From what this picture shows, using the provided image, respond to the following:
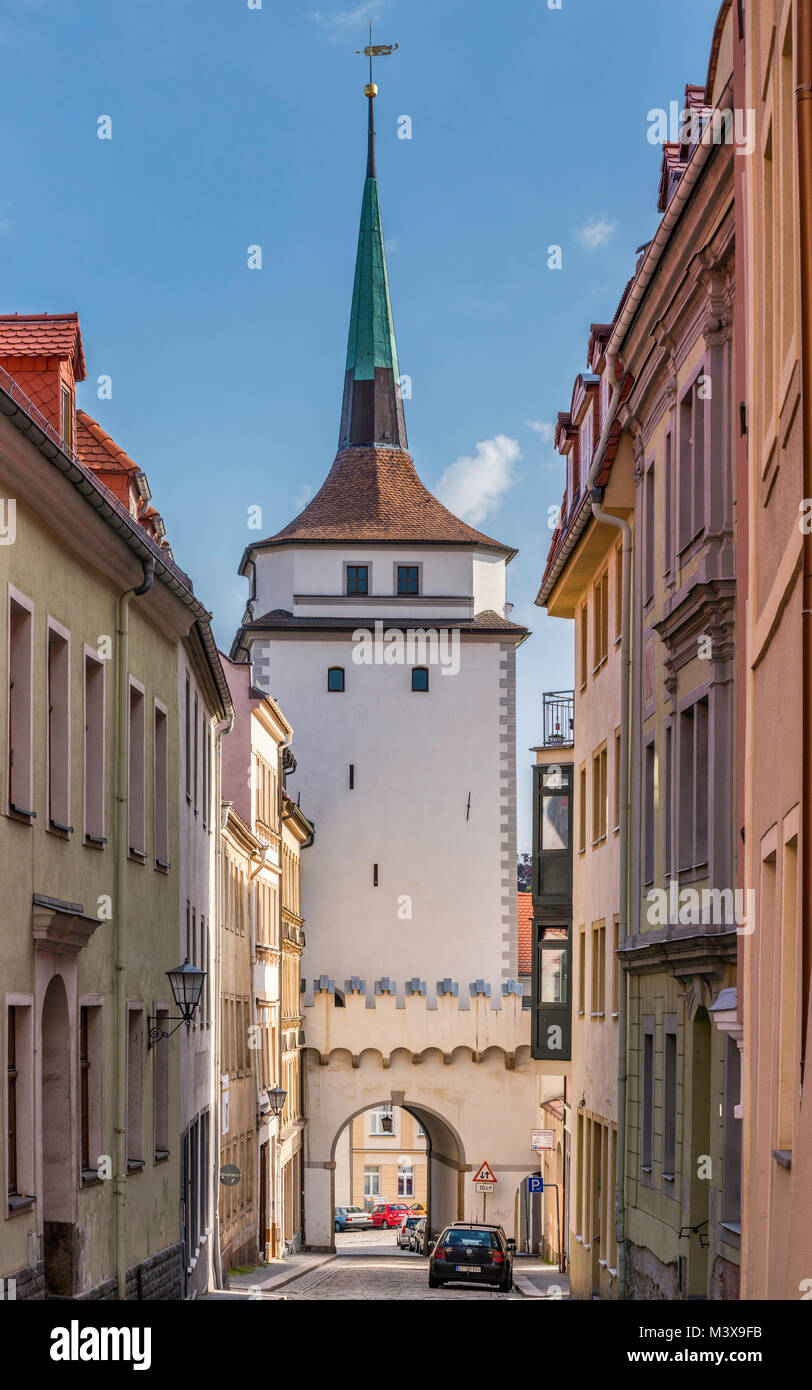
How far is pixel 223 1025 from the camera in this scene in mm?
33625

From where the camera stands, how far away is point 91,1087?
17.5 meters

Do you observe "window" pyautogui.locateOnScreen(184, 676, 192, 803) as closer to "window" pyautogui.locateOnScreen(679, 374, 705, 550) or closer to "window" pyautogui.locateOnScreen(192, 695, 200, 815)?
"window" pyautogui.locateOnScreen(192, 695, 200, 815)

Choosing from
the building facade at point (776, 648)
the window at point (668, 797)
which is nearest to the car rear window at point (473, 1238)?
the window at point (668, 797)

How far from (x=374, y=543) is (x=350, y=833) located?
864cm

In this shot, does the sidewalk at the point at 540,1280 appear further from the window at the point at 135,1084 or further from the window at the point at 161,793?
the window at the point at 135,1084

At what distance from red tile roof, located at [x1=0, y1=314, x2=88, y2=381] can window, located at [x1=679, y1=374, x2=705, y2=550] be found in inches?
216

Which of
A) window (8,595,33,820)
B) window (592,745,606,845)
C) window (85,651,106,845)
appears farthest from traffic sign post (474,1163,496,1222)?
window (8,595,33,820)

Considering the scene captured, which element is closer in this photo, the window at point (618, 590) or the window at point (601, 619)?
the window at point (618, 590)

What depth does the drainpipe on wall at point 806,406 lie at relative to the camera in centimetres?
883

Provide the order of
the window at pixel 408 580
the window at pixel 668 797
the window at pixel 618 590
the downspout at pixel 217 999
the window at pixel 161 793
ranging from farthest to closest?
the window at pixel 408 580
the downspout at pixel 217 999
the window at pixel 618 590
the window at pixel 161 793
the window at pixel 668 797

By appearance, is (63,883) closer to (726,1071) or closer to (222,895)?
(726,1071)

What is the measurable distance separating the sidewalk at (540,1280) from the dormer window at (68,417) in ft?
48.1
